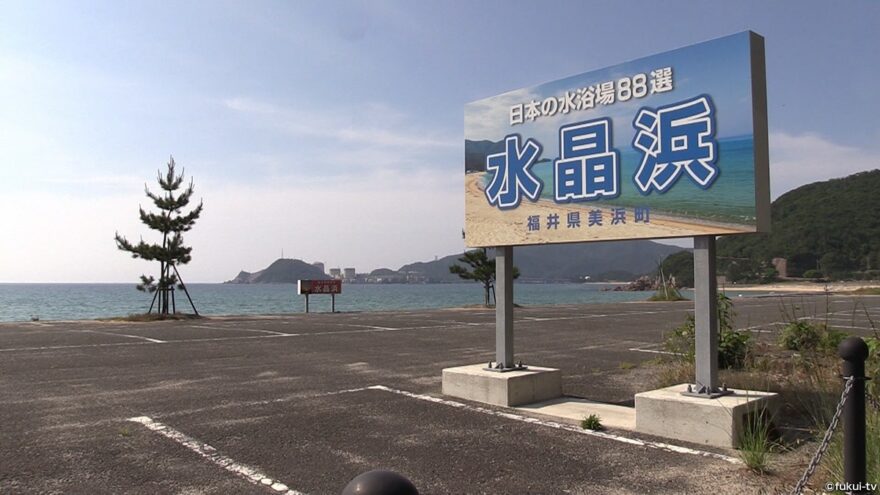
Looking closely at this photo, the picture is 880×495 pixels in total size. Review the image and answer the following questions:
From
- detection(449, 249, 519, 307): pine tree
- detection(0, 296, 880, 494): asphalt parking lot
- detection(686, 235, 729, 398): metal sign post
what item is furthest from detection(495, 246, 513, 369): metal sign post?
detection(449, 249, 519, 307): pine tree

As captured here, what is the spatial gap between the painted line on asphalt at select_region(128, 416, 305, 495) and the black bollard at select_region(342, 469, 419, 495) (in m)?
2.62

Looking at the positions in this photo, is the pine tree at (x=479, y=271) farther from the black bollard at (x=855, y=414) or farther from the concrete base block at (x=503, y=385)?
the black bollard at (x=855, y=414)

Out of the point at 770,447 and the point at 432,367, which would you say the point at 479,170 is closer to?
the point at 432,367

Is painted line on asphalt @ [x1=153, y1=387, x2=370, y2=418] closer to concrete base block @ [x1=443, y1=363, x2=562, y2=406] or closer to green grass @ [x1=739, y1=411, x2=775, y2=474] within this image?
concrete base block @ [x1=443, y1=363, x2=562, y2=406]

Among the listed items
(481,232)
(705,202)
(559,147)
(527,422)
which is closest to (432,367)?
(481,232)

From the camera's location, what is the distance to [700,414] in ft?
17.7

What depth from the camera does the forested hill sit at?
7619cm

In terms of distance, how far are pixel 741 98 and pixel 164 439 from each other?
622 centimetres

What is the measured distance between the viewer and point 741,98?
5.44 meters

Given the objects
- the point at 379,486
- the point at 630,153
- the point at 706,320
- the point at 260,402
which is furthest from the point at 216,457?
the point at 630,153

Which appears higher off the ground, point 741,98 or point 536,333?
point 741,98

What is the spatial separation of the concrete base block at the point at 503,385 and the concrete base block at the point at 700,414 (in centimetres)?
158

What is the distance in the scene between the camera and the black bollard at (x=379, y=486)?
190 centimetres

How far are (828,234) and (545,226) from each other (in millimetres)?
91855
